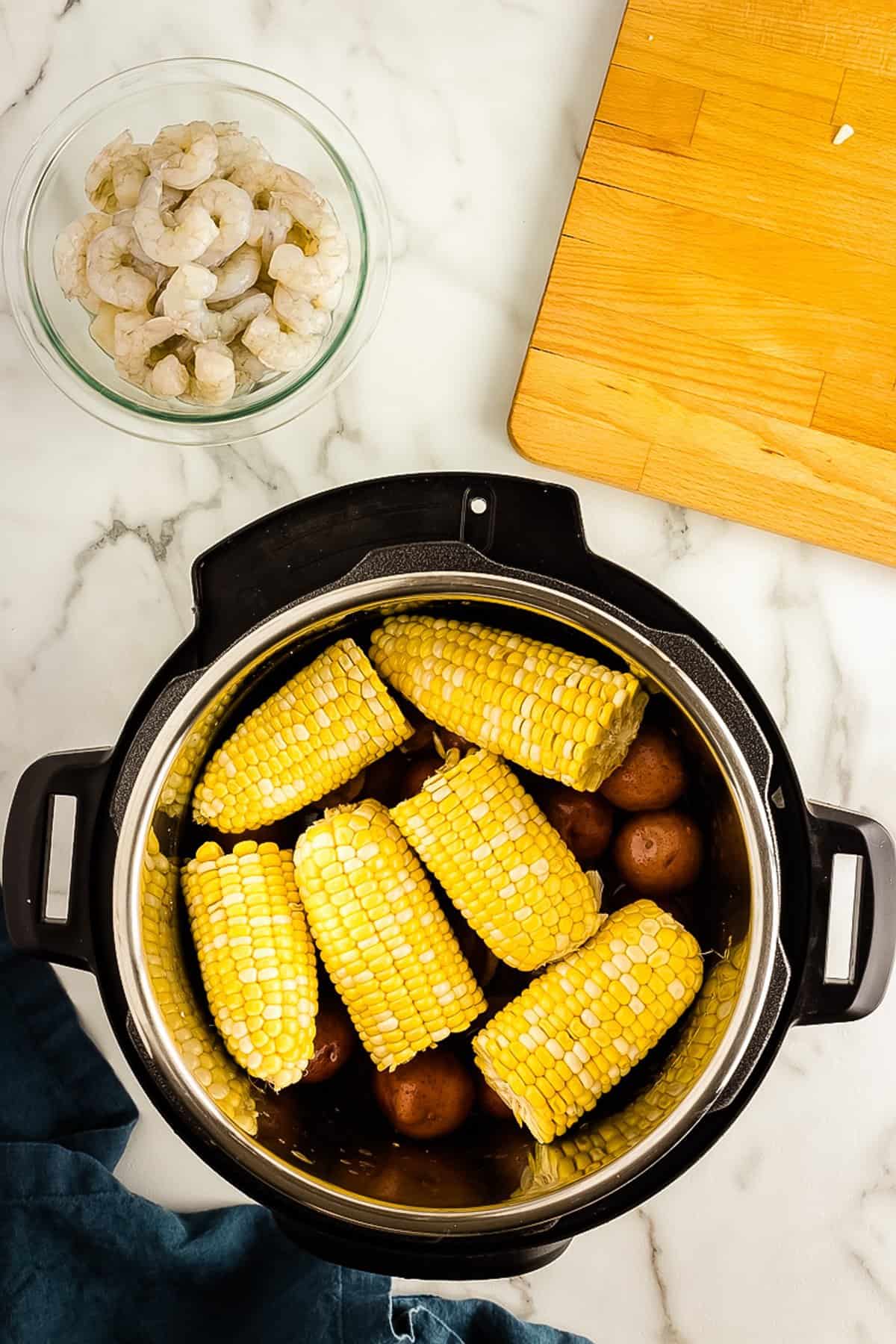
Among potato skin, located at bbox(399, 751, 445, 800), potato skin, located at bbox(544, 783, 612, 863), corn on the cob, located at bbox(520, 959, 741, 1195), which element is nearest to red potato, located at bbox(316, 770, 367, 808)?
potato skin, located at bbox(399, 751, 445, 800)

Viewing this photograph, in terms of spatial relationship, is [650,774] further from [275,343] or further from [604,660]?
[275,343]

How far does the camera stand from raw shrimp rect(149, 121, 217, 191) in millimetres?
843

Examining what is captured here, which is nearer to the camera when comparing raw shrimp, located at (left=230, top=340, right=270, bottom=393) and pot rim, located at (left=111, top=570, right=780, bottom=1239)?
pot rim, located at (left=111, top=570, right=780, bottom=1239)

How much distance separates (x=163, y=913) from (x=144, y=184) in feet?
1.77

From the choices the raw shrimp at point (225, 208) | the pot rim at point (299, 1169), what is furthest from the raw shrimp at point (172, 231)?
the pot rim at point (299, 1169)

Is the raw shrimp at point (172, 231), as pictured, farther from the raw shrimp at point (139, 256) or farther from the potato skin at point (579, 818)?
the potato skin at point (579, 818)

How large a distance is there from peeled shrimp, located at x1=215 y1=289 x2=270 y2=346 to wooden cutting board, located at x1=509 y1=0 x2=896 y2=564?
23cm

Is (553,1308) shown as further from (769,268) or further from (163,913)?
(769,268)

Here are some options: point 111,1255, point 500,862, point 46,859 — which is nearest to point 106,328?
point 46,859

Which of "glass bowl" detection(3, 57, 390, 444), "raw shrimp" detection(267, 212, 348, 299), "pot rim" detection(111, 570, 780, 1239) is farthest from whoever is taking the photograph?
"glass bowl" detection(3, 57, 390, 444)

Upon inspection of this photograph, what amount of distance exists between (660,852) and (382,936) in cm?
22

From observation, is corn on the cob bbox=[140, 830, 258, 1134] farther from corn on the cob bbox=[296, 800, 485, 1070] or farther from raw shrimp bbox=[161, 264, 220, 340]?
raw shrimp bbox=[161, 264, 220, 340]

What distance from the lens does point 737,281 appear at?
3.19ft

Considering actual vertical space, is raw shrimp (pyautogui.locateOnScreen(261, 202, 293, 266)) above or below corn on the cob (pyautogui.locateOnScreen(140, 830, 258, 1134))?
above
